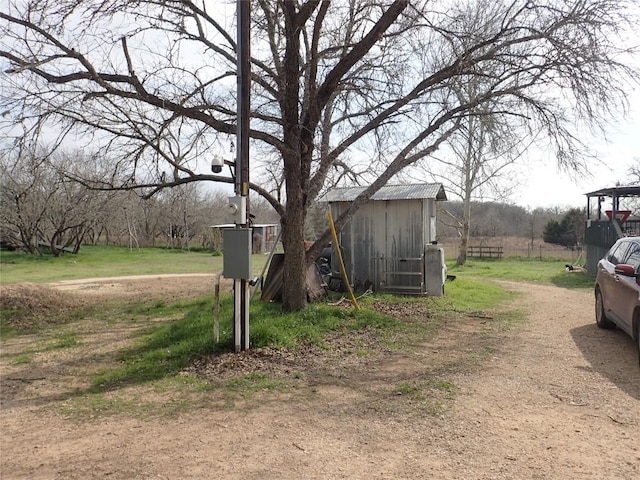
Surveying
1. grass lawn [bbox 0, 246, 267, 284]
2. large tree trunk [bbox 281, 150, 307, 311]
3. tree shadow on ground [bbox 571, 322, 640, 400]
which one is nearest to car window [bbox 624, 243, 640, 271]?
tree shadow on ground [bbox 571, 322, 640, 400]

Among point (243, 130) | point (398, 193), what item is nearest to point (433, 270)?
point (398, 193)

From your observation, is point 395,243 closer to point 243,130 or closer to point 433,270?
point 433,270


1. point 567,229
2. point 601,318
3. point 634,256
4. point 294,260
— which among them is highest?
point 567,229

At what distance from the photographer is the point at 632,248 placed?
23.9 feet

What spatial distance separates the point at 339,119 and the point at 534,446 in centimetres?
826

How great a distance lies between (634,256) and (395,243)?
6.30 meters

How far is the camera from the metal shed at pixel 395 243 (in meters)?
12.4

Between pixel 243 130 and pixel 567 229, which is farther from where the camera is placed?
pixel 567 229

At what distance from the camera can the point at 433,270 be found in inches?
483

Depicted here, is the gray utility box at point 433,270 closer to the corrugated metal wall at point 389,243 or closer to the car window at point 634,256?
the corrugated metal wall at point 389,243

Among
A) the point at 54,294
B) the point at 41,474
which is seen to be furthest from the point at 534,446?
the point at 54,294

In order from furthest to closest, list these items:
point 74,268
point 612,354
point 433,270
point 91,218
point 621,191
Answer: point 91,218 → point 74,268 → point 621,191 → point 433,270 → point 612,354

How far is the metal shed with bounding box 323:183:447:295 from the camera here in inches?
488

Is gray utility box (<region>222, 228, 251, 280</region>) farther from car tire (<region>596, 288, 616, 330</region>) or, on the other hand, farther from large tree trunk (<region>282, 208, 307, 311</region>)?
car tire (<region>596, 288, 616, 330</region>)
